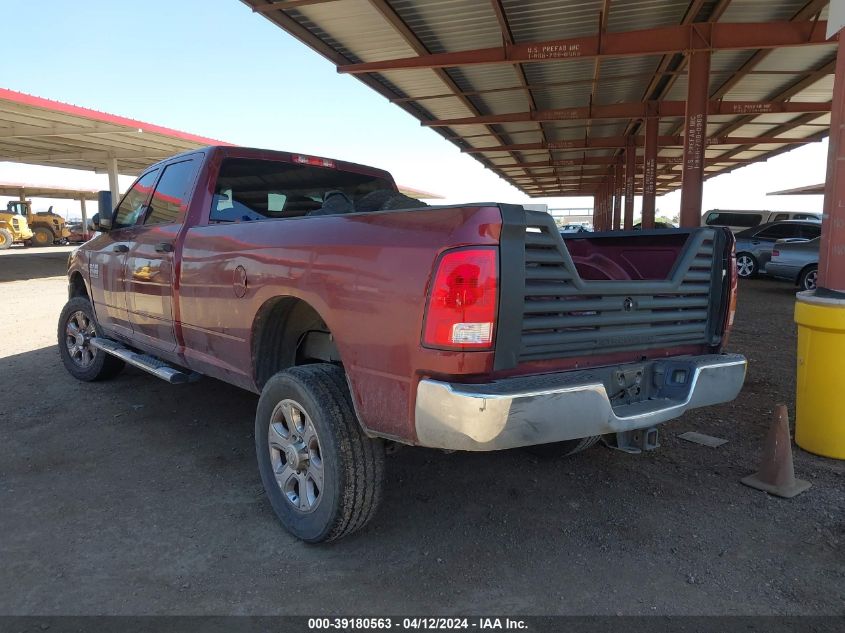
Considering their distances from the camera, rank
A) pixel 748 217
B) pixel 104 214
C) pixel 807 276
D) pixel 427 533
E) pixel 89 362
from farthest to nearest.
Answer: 1. pixel 748 217
2. pixel 807 276
3. pixel 89 362
4. pixel 104 214
5. pixel 427 533

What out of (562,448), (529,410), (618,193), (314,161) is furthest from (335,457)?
(618,193)

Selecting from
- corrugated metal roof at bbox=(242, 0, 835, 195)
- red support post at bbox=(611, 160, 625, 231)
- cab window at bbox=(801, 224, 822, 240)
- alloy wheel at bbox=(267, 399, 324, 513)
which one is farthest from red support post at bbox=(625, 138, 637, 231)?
alloy wheel at bbox=(267, 399, 324, 513)

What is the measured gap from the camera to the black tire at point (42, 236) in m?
39.3

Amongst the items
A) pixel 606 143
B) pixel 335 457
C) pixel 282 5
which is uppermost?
pixel 606 143

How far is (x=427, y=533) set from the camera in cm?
304

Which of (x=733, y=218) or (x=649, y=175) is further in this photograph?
(x=649, y=175)

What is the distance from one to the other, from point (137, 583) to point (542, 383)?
197cm

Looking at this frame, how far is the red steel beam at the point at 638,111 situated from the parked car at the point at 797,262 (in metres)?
4.87

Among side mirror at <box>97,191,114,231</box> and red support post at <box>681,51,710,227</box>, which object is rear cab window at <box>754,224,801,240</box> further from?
side mirror at <box>97,191,114,231</box>

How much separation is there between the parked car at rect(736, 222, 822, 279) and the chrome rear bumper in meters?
15.4

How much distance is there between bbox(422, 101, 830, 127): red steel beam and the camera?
55.0 ft

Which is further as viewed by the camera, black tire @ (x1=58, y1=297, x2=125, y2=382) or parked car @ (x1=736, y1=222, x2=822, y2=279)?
parked car @ (x1=736, y1=222, x2=822, y2=279)

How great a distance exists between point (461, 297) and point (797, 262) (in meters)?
14.4

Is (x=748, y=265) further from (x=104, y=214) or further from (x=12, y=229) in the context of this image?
(x=12, y=229)
